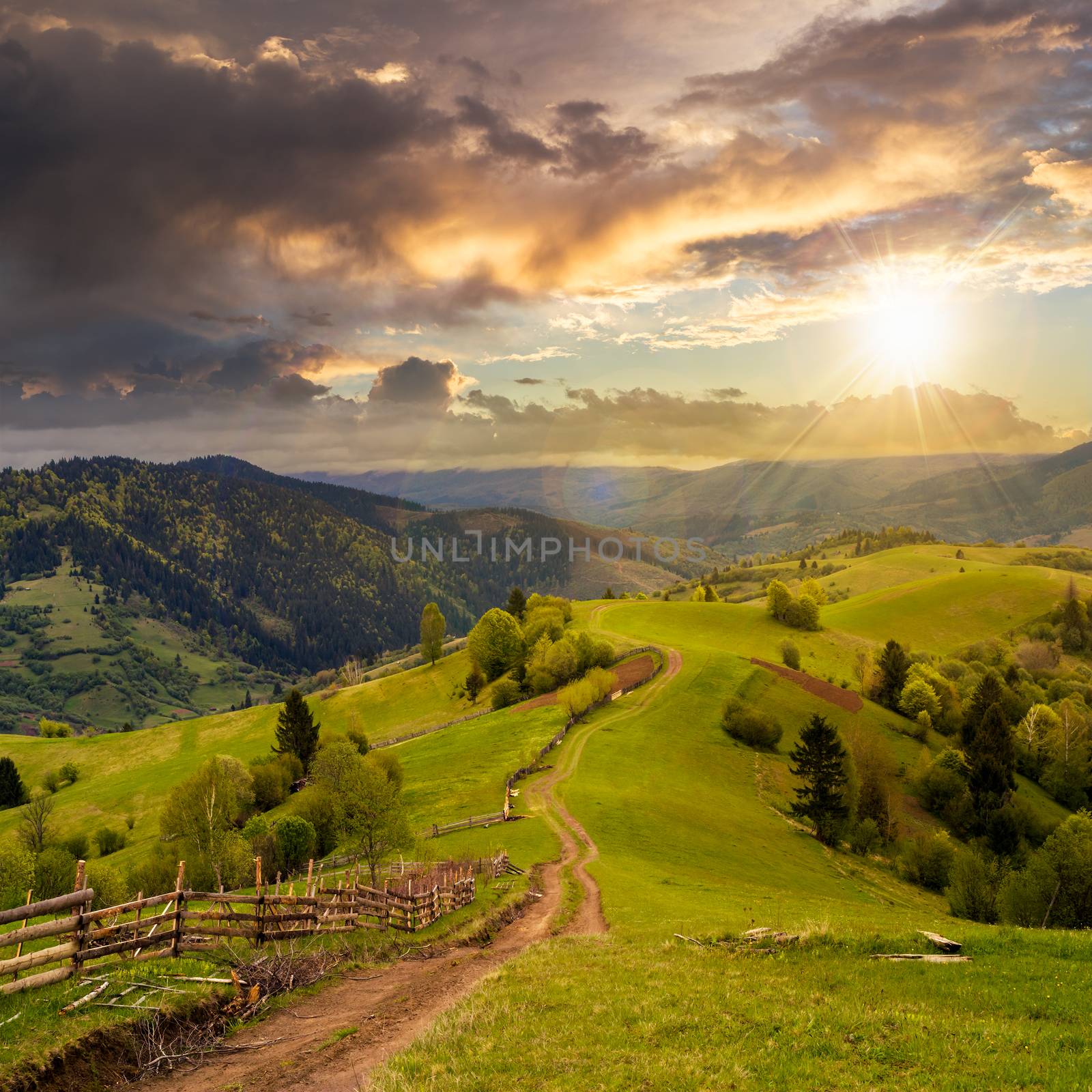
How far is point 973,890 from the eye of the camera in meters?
52.7

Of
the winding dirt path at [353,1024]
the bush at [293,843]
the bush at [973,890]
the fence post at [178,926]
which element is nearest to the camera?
the winding dirt path at [353,1024]

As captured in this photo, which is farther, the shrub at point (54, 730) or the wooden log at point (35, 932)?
the shrub at point (54, 730)

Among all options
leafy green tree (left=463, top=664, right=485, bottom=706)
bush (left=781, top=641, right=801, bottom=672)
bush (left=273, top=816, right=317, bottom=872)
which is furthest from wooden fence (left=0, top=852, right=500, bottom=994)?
bush (left=781, top=641, right=801, bottom=672)

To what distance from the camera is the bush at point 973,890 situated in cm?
5172

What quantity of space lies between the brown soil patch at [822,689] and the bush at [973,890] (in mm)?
61021

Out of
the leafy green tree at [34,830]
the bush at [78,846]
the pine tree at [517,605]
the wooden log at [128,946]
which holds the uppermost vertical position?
the wooden log at [128,946]

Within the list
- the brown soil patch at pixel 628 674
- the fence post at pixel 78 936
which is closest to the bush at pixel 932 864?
the brown soil patch at pixel 628 674

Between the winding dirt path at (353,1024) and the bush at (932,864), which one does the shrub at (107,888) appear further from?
the bush at (932,864)

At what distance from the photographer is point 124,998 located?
57.9ft

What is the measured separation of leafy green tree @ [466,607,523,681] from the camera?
143250 mm

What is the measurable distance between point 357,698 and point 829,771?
362 feet

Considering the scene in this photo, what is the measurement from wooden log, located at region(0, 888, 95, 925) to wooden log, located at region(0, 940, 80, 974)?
919 mm

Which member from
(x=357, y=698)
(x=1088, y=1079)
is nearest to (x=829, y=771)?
(x=1088, y=1079)

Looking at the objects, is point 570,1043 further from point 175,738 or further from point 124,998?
point 175,738
